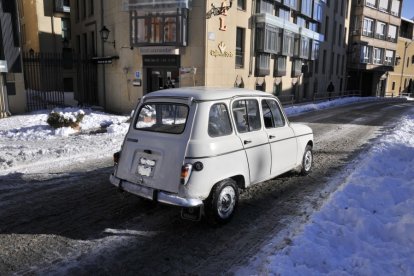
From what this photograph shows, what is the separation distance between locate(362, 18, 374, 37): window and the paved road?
40579 mm

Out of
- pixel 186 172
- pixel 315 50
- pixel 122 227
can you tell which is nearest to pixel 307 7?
pixel 315 50

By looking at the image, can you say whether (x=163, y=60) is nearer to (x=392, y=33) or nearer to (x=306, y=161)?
(x=306, y=161)

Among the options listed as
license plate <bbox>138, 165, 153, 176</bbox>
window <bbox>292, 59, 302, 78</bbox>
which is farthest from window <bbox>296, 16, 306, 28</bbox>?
license plate <bbox>138, 165, 153, 176</bbox>

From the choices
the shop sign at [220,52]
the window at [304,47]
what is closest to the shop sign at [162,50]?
the shop sign at [220,52]

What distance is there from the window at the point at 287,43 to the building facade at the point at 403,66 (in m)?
29.3

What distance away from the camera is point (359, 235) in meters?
4.73

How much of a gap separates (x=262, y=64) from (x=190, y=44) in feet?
22.2

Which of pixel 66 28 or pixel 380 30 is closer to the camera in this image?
pixel 66 28

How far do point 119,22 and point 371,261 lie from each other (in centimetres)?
1832

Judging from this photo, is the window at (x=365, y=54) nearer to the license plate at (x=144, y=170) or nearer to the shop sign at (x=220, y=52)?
the shop sign at (x=220, y=52)

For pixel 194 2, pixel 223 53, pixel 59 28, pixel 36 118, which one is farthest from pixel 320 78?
pixel 36 118

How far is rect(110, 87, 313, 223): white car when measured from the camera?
477cm

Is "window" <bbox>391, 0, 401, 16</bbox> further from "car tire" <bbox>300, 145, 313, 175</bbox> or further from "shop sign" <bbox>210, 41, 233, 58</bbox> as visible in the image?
"car tire" <bbox>300, 145, 313, 175</bbox>

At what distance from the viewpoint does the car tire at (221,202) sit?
4941 millimetres
